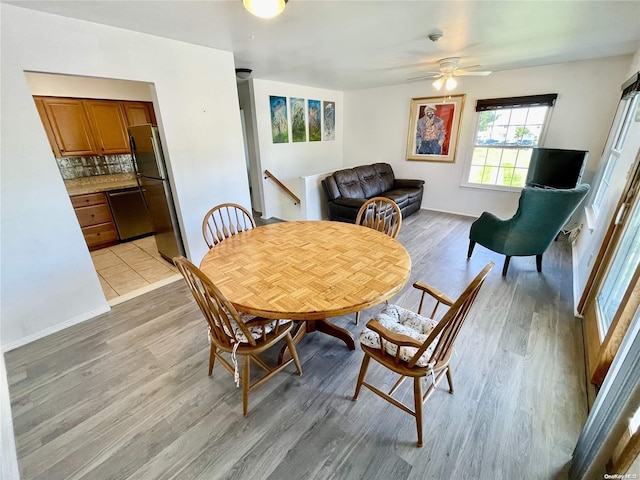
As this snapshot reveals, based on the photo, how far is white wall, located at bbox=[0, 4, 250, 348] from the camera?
1847 millimetres

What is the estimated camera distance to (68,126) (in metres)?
3.55

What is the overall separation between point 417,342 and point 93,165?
506 cm

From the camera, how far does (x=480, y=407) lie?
156 cm

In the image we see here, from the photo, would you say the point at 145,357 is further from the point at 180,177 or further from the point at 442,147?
the point at 442,147

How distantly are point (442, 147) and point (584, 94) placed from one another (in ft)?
6.23

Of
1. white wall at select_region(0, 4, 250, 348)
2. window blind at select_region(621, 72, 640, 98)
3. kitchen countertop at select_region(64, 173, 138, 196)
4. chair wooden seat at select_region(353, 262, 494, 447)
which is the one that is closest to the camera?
chair wooden seat at select_region(353, 262, 494, 447)

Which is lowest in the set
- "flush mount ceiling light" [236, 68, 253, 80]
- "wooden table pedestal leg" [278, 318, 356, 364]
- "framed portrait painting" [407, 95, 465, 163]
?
"wooden table pedestal leg" [278, 318, 356, 364]

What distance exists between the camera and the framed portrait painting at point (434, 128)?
470 centimetres

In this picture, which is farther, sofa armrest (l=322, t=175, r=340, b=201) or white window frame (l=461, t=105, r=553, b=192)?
sofa armrest (l=322, t=175, r=340, b=201)

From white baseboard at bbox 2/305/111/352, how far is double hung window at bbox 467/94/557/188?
5558mm

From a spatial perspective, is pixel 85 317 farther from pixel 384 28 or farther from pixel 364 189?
pixel 364 189

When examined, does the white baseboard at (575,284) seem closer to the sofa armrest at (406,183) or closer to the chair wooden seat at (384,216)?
the chair wooden seat at (384,216)

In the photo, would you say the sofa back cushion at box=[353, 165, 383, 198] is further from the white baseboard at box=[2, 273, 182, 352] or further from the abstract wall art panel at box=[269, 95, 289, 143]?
the white baseboard at box=[2, 273, 182, 352]

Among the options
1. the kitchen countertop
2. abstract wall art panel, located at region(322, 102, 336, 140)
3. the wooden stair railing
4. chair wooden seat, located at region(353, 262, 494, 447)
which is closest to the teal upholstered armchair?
chair wooden seat, located at region(353, 262, 494, 447)
